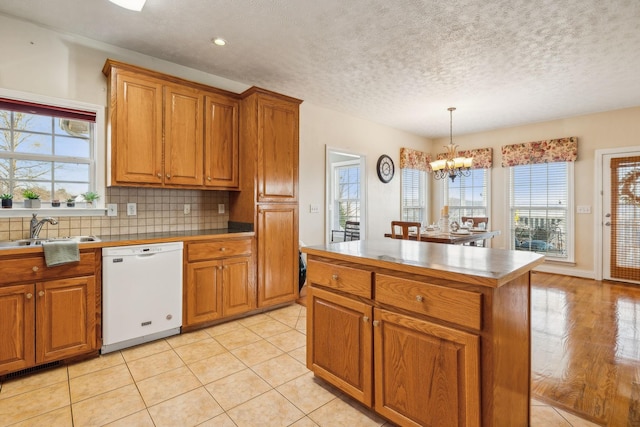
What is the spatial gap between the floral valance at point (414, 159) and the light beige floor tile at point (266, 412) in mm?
4956

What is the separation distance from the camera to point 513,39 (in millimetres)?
2754

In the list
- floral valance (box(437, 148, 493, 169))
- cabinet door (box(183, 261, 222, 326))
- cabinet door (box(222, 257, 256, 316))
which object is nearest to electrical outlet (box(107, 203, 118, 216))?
cabinet door (box(183, 261, 222, 326))

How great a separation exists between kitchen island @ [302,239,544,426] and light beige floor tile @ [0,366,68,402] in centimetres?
179

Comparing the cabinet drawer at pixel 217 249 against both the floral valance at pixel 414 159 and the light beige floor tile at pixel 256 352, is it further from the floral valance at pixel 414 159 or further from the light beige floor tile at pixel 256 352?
the floral valance at pixel 414 159

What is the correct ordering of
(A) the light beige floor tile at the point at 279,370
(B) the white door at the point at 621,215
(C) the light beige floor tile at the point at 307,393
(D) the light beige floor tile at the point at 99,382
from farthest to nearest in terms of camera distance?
1. (B) the white door at the point at 621,215
2. (A) the light beige floor tile at the point at 279,370
3. (D) the light beige floor tile at the point at 99,382
4. (C) the light beige floor tile at the point at 307,393

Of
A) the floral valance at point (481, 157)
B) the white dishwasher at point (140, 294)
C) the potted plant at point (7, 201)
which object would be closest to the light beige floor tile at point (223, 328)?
the white dishwasher at point (140, 294)

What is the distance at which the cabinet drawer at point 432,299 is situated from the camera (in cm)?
126

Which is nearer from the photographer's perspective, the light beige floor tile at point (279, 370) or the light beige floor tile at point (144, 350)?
the light beige floor tile at point (279, 370)

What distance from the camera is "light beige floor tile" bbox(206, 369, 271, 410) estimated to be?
74.9 inches

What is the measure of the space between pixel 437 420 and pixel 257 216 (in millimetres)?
2401

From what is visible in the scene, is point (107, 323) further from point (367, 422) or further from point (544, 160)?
point (544, 160)

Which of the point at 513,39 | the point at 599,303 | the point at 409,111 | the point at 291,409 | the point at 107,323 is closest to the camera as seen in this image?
the point at 291,409

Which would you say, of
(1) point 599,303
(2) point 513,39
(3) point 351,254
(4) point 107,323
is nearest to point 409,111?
(2) point 513,39

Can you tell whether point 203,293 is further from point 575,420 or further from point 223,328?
point 575,420
